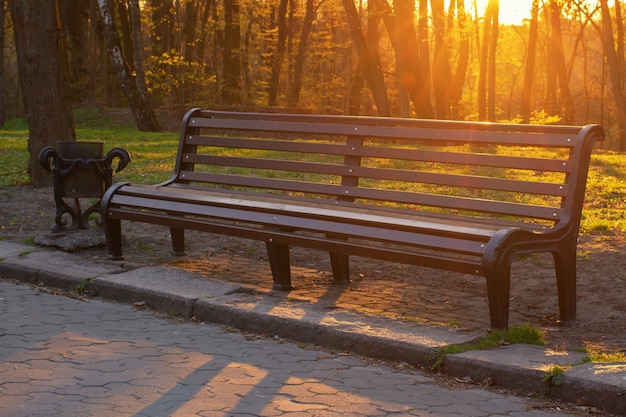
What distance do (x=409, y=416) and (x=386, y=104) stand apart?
20.9 meters

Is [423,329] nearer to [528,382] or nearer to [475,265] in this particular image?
[475,265]

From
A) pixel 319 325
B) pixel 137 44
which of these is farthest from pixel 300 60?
pixel 319 325

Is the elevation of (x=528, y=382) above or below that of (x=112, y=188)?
below

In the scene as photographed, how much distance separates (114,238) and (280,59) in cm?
3444

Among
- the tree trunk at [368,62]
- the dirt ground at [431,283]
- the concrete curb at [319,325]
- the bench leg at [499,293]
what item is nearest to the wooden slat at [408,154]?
the bench leg at [499,293]

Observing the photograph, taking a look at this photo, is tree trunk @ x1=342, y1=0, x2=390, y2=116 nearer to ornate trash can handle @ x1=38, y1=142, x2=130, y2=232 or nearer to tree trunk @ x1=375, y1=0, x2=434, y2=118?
tree trunk @ x1=375, y1=0, x2=434, y2=118

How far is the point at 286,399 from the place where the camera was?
441 centimetres

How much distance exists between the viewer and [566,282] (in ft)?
19.1

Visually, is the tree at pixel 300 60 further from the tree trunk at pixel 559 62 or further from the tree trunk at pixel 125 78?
the tree trunk at pixel 125 78

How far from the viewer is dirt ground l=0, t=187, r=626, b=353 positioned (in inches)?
235

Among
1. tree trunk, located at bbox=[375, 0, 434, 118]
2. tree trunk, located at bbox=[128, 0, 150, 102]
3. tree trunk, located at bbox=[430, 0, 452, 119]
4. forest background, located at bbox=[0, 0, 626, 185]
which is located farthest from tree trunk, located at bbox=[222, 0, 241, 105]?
tree trunk, located at bbox=[375, 0, 434, 118]

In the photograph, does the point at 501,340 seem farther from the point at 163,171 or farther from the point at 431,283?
the point at 163,171

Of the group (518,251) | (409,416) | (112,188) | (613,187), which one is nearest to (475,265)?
(518,251)

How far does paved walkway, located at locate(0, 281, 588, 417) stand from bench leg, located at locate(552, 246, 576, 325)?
4.49ft
